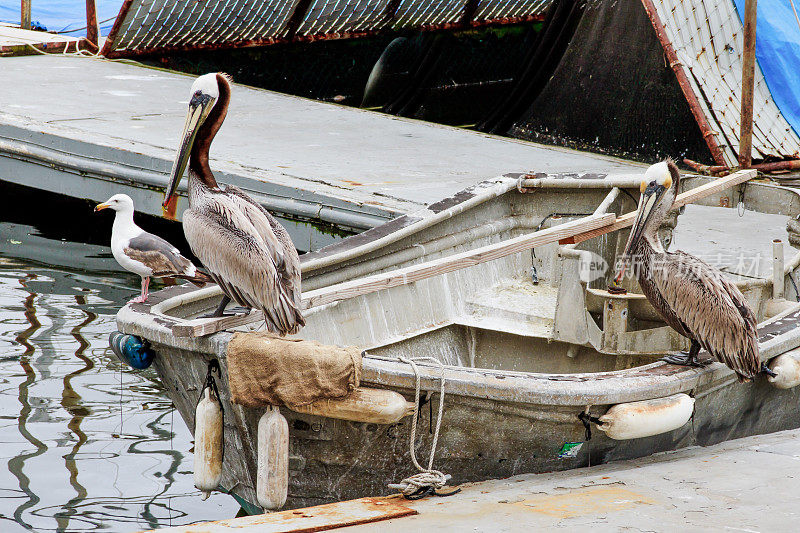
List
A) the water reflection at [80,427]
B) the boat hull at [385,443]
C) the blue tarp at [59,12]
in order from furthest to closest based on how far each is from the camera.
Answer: the blue tarp at [59,12] < the water reflection at [80,427] < the boat hull at [385,443]

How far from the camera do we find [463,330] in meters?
5.67

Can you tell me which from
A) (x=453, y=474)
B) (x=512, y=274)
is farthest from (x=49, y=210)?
(x=453, y=474)

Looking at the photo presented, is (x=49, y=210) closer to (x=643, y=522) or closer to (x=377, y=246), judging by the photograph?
(x=377, y=246)

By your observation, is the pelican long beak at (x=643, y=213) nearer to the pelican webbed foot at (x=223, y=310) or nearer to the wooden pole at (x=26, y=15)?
the pelican webbed foot at (x=223, y=310)

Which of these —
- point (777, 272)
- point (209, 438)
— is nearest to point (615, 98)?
point (777, 272)

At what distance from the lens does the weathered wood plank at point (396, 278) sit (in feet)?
12.5

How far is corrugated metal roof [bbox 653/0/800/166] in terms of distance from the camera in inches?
360

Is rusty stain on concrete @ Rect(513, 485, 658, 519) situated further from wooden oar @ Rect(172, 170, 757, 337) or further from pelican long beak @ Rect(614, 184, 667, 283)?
pelican long beak @ Rect(614, 184, 667, 283)

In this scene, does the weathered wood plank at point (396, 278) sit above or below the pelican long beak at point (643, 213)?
below

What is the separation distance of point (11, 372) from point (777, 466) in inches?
168

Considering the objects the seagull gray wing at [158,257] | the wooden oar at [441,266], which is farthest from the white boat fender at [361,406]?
the seagull gray wing at [158,257]

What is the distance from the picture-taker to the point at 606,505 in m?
3.59

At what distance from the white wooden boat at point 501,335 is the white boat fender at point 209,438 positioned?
0.06 metres

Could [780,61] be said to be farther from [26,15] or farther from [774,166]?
[26,15]
